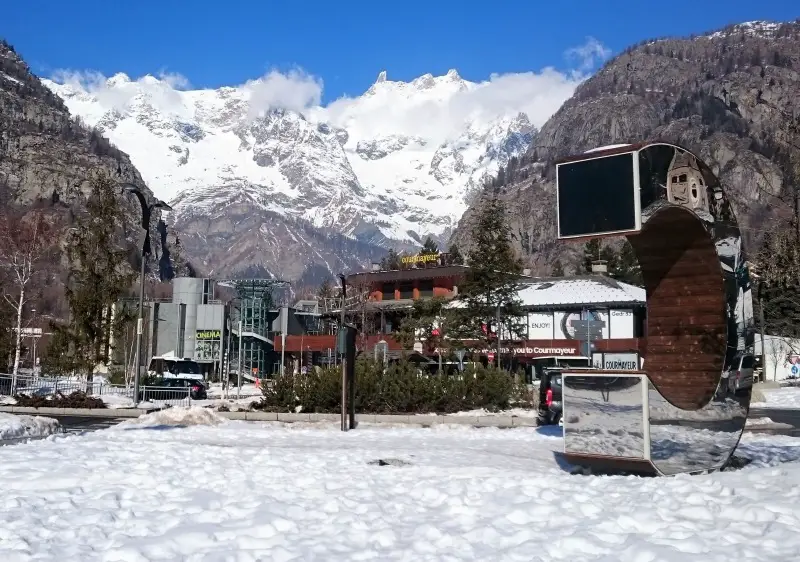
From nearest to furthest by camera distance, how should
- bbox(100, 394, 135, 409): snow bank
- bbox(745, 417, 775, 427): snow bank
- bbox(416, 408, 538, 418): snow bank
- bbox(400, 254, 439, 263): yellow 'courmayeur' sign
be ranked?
bbox(745, 417, 775, 427): snow bank → bbox(416, 408, 538, 418): snow bank → bbox(100, 394, 135, 409): snow bank → bbox(400, 254, 439, 263): yellow 'courmayeur' sign

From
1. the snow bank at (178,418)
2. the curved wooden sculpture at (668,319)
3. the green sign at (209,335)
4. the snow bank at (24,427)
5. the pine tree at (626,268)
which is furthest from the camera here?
the pine tree at (626,268)

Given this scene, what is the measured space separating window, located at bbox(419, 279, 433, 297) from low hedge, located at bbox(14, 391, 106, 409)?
52918 mm

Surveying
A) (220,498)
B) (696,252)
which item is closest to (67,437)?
(220,498)

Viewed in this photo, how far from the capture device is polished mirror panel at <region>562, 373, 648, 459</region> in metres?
9.23

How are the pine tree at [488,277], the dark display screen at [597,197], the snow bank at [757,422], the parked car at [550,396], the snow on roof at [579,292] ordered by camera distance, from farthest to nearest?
the snow on roof at [579,292]
the pine tree at [488,277]
the snow bank at [757,422]
the parked car at [550,396]
the dark display screen at [597,197]

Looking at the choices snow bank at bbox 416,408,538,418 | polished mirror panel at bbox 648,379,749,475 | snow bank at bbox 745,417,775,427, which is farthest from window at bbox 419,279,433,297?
polished mirror panel at bbox 648,379,749,475

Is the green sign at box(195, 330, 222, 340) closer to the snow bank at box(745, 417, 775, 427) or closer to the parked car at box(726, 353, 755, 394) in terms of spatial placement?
the snow bank at box(745, 417, 775, 427)

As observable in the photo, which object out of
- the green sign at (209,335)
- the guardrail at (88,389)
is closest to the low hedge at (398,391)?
the guardrail at (88,389)

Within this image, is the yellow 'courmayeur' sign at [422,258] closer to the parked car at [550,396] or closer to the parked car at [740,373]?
the parked car at [550,396]

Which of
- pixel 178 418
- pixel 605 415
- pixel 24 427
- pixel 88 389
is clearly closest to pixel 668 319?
pixel 605 415

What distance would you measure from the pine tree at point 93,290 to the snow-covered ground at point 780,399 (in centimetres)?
2437

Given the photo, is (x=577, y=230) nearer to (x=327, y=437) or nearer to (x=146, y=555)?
(x=146, y=555)

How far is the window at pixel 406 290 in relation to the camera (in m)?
78.6

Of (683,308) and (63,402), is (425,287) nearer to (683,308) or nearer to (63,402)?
(63,402)
